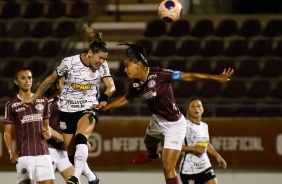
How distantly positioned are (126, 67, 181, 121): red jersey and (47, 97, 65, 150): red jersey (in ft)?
3.26

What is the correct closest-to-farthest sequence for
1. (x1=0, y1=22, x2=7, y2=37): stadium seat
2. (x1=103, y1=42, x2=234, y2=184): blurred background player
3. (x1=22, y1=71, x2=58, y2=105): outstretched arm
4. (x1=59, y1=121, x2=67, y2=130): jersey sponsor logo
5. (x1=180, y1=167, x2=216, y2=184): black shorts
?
(x1=22, y1=71, x2=58, y2=105): outstretched arm → (x1=103, y1=42, x2=234, y2=184): blurred background player → (x1=59, y1=121, x2=67, y2=130): jersey sponsor logo → (x1=180, y1=167, x2=216, y2=184): black shorts → (x1=0, y1=22, x2=7, y2=37): stadium seat

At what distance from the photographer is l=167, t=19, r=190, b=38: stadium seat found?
59.2 feet

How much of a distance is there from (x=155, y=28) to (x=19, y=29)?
8.91ft

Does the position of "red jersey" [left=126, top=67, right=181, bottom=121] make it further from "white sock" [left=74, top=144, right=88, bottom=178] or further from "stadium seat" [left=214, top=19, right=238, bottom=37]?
"stadium seat" [left=214, top=19, right=238, bottom=37]

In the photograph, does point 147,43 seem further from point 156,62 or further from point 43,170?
point 43,170

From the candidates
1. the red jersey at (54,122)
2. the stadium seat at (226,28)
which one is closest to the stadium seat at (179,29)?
the stadium seat at (226,28)

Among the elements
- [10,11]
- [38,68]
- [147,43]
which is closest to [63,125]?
[38,68]

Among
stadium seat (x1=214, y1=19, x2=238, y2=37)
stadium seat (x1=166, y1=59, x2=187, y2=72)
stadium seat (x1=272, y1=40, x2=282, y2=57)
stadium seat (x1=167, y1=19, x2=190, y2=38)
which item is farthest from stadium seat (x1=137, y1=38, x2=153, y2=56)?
stadium seat (x1=272, y1=40, x2=282, y2=57)

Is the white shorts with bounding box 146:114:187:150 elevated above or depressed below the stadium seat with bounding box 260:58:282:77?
above

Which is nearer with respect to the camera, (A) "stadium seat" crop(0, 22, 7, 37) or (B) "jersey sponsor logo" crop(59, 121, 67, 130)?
(B) "jersey sponsor logo" crop(59, 121, 67, 130)

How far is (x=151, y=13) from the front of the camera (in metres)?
18.8

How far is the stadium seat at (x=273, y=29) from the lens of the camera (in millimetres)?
17938

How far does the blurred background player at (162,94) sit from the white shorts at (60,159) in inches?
41.2

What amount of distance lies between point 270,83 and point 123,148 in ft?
11.5
